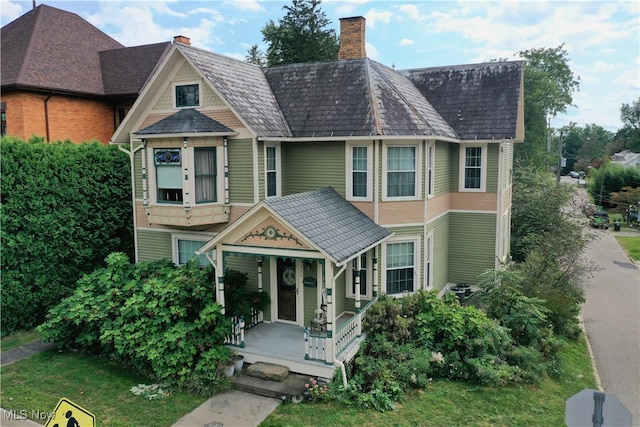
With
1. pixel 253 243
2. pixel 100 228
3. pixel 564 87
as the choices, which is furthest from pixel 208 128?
pixel 564 87

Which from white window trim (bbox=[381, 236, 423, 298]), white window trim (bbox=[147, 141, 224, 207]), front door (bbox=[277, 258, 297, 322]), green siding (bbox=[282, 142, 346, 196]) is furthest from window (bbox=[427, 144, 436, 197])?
white window trim (bbox=[147, 141, 224, 207])

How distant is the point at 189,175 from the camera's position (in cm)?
1407

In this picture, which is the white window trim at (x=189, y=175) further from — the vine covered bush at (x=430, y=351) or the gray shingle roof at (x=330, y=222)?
the vine covered bush at (x=430, y=351)

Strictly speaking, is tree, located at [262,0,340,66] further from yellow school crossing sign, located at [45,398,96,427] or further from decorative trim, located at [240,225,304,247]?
yellow school crossing sign, located at [45,398,96,427]

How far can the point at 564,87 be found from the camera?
4569 cm

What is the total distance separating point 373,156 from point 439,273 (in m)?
5.71

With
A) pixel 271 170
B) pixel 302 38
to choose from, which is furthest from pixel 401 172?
pixel 302 38

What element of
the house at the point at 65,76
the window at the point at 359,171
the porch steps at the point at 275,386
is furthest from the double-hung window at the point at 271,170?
the house at the point at 65,76

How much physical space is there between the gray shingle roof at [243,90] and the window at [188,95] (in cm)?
78

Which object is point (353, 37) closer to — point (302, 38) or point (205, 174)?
point (205, 174)

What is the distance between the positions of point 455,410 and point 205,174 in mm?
9381

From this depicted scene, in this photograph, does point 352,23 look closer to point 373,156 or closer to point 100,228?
point 373,156

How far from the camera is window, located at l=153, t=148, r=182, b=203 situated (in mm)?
14359

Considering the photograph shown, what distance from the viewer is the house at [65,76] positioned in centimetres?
2155
